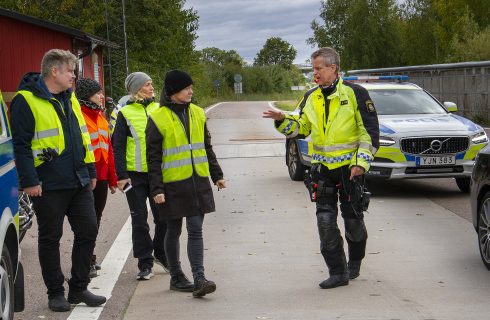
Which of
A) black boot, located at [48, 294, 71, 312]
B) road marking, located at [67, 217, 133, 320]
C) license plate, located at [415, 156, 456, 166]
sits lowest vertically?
road marking, located at [67, 217, 133, 320]

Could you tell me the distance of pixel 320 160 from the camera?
294 inches

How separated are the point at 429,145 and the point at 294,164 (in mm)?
3258

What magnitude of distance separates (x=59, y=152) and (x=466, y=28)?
173ft

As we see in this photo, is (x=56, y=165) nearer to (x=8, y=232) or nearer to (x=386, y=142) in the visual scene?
(x=8, y=232)

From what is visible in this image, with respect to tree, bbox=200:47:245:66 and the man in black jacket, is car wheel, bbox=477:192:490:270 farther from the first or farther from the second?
tree, bbox=200:47:245:66

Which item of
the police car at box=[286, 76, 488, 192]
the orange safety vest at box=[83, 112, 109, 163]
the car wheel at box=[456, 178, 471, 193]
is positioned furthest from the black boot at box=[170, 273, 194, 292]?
the car wheel at box=[456, 178, 471, 193]

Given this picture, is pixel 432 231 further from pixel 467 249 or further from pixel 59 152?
pixel 59 152

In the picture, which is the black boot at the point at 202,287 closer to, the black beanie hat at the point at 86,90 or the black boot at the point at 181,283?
the black boot at the point at 181,283

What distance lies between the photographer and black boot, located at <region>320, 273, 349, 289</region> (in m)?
7.26

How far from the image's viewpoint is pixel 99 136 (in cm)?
790

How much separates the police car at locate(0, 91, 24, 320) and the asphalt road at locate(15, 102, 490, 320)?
1.97 ft

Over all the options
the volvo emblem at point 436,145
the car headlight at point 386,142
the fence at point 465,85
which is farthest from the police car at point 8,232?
the fence at point 465,85

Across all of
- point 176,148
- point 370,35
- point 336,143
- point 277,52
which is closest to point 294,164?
point 336,143

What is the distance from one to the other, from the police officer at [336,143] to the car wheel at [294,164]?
24.7 ft
